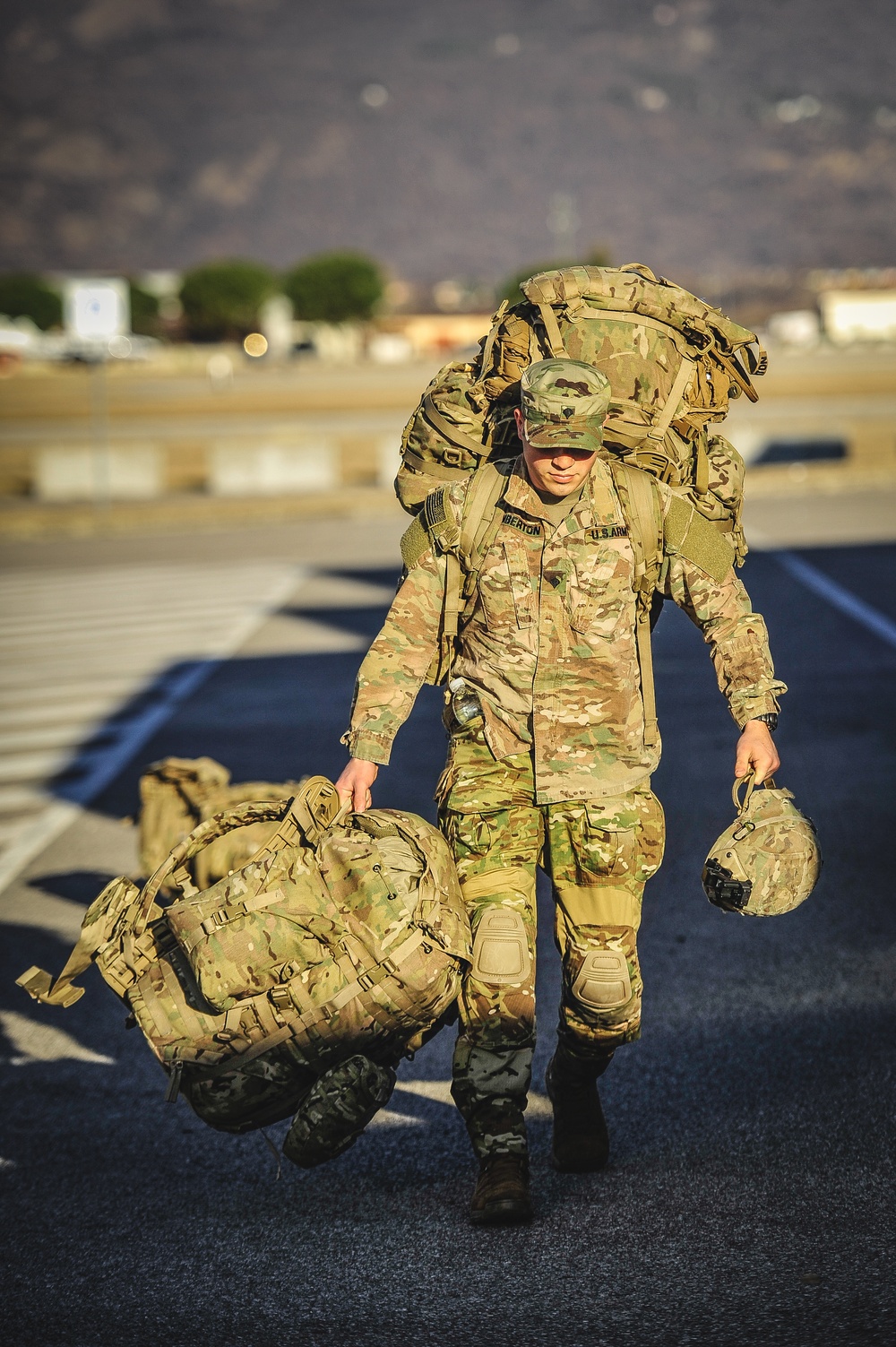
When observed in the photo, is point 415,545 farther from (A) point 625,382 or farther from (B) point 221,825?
(B) point 221,825

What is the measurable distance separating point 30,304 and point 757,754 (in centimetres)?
9804

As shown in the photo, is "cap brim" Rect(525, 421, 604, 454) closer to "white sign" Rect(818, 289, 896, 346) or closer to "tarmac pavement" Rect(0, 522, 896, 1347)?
"tarmac pavement" Rect(0, 522, 896, 1347)

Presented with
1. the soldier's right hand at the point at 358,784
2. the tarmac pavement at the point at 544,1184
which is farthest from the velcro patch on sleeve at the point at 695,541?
the tarmac pavement at the point at 544,1184

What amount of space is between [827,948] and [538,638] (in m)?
2.45

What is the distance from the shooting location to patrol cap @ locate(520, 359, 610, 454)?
4301 mm

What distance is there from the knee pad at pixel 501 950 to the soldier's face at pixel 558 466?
1.23m

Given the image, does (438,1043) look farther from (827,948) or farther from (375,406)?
(375,406)

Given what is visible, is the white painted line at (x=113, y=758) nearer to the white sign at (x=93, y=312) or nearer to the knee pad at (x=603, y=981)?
the knee pad at (x=603, y=981)

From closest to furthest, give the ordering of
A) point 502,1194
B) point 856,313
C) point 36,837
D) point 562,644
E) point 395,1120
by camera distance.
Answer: point 502,1194
point 562,644
point 395,1120
point 36,837
point 856,313

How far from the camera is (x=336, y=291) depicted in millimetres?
99438

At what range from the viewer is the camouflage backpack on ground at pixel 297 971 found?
4.22m

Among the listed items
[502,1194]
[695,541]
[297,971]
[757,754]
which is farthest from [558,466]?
[502,1194]

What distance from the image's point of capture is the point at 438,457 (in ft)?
16.3

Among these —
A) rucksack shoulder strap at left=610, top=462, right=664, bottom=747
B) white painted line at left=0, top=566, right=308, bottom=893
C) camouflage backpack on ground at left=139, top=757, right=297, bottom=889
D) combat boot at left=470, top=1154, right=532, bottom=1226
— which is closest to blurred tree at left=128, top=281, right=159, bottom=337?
white painted line at left=0, top=566, right=308, bottom=893
